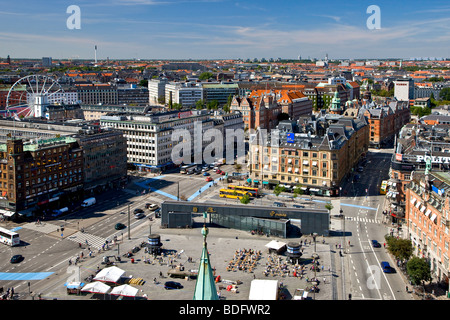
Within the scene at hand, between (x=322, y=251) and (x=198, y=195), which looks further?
(x=198, y=195)

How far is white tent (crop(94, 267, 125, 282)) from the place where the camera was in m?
50.8

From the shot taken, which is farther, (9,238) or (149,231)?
(149,231)

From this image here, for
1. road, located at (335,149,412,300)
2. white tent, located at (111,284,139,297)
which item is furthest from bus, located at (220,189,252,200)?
white tent, located at (111,284,139,297)

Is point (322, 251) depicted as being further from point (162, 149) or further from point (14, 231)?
point (162, 149)

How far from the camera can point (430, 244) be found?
55531 mm

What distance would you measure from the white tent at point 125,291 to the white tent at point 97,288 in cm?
151

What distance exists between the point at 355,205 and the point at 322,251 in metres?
24.0

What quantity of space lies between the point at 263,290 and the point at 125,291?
13997 millimetres

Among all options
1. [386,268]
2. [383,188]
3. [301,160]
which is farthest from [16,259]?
[383,188]

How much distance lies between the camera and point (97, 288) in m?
48.8

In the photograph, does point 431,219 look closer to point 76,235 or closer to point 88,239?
point 88,239

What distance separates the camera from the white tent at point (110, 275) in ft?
167
